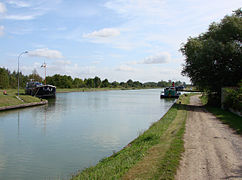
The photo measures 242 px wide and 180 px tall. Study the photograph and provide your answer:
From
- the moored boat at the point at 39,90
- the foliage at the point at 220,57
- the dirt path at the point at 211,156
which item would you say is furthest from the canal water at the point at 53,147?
the moored boat at the point at 39,90

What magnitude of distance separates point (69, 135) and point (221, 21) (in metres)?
22.8

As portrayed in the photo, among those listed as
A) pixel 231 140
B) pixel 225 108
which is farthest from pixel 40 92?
pixel 231 140

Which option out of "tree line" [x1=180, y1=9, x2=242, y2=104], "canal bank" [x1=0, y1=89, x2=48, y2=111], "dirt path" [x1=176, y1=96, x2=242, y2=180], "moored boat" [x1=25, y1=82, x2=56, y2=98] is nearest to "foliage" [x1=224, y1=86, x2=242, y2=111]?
"tree line" [x1=180, y1=9, x2=242, y2=104]

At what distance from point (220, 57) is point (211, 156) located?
70.6 ft

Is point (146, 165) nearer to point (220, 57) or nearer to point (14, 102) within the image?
point (220, 57)

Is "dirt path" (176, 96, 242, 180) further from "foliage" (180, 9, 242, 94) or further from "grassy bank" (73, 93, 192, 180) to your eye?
"foliage" (180, 9, 242, 94)

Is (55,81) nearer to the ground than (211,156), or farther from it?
farther from it

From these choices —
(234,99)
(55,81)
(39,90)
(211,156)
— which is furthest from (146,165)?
(55,81)

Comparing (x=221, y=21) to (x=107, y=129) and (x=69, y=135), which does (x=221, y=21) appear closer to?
(x=107, y=129)

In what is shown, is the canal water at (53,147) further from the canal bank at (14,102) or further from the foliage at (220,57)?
the foliage at (220,57)

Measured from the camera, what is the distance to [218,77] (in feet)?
93.7

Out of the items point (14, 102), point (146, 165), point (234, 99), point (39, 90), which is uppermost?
point (39, 90)

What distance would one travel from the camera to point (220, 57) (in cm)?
2767

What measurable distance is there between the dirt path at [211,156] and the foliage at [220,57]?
1614 cm
